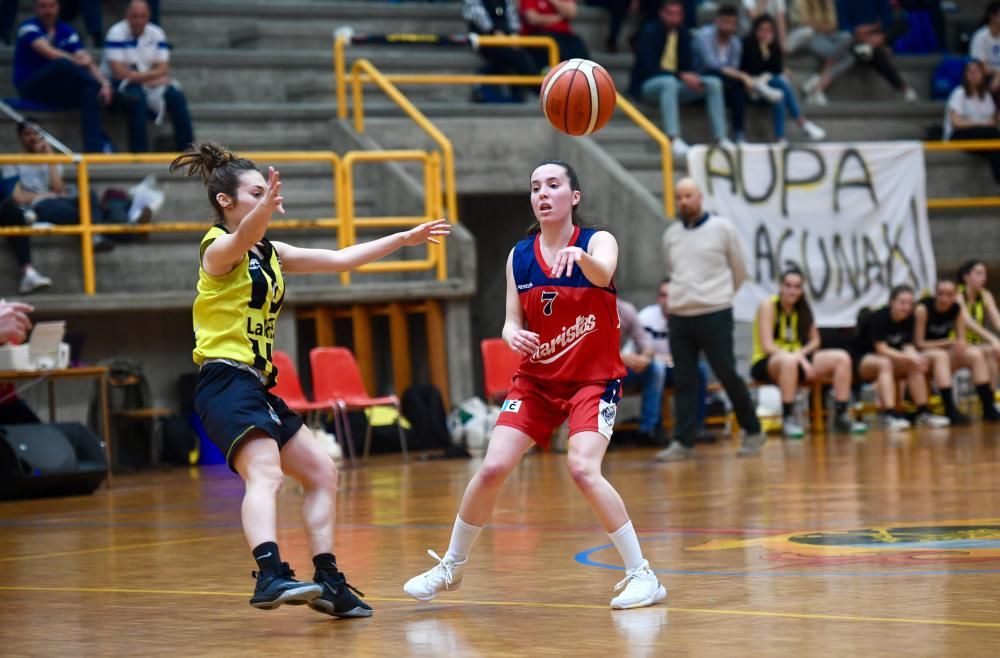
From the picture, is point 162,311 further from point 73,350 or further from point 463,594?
point 463,594

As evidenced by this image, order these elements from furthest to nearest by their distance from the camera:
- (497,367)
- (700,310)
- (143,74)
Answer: (143,74)
(497,367)
(700,310)

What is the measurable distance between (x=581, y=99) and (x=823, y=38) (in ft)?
45.0

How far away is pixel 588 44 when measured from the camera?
20453 millimetres

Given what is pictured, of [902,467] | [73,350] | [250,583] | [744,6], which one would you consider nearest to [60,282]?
[73,350]

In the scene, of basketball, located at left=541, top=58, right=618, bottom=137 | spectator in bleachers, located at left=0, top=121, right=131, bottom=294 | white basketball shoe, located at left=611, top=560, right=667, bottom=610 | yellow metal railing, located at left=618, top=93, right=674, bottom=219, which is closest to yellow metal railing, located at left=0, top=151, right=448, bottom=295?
spectator in bleachers, located at left=0, top=121, right=131, bottom=294

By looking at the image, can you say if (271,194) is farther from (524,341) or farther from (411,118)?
(411,118)

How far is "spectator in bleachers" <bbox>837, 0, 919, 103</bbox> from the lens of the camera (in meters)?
20.7

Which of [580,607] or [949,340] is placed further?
[949,340]

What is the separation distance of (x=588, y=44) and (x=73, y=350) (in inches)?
341

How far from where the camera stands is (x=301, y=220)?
1585cm

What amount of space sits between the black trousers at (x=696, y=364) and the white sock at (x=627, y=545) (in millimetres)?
6950

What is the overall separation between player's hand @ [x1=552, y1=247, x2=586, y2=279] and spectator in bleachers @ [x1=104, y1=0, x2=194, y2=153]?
36.0ft

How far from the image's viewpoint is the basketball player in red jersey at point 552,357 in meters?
5.68

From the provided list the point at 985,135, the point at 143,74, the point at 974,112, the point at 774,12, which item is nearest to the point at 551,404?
the point at 143,74
